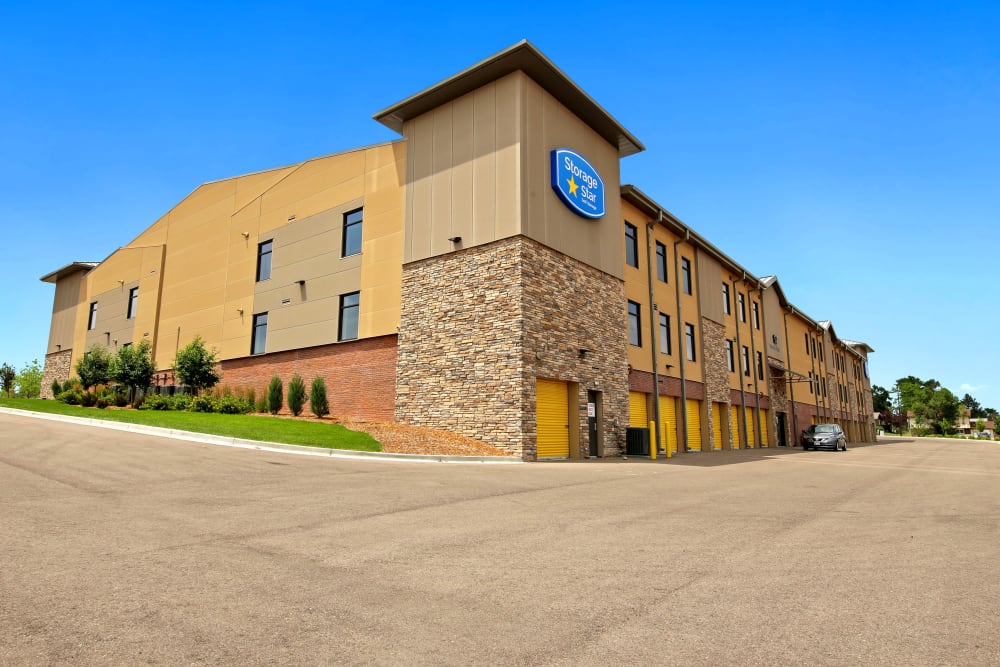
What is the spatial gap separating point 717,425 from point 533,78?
20400mm

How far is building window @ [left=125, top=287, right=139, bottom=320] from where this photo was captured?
36666mm

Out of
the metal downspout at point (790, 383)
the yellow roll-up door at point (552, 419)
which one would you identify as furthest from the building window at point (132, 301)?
the metal downspout at point (790, 383)

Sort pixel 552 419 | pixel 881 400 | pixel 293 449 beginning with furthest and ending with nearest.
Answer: pixel 881 400
pixel 552 419
pixel 293 449

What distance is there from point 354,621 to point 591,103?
21.2 m

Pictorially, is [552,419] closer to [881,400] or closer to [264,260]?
[264,260]

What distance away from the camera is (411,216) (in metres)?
22.5

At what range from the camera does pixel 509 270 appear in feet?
62.0

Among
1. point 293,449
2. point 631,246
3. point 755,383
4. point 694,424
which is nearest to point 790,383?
point 755,383

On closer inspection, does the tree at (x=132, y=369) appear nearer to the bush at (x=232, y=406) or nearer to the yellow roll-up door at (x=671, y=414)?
the bush at (x=232, y=406)

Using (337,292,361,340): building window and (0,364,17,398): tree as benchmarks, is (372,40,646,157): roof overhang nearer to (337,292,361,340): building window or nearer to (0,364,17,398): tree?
(337,292,361,340): building window

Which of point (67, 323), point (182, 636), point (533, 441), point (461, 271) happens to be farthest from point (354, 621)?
point (67, 323)

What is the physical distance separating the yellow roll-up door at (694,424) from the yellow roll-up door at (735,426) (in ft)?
12.5

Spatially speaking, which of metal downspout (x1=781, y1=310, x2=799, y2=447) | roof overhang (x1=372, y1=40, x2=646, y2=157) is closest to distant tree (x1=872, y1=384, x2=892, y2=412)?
A: metal downspout (x1=781, y1=310, x2=799, y2=447)

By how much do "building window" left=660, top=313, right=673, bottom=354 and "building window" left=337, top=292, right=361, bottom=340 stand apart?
537 inches
